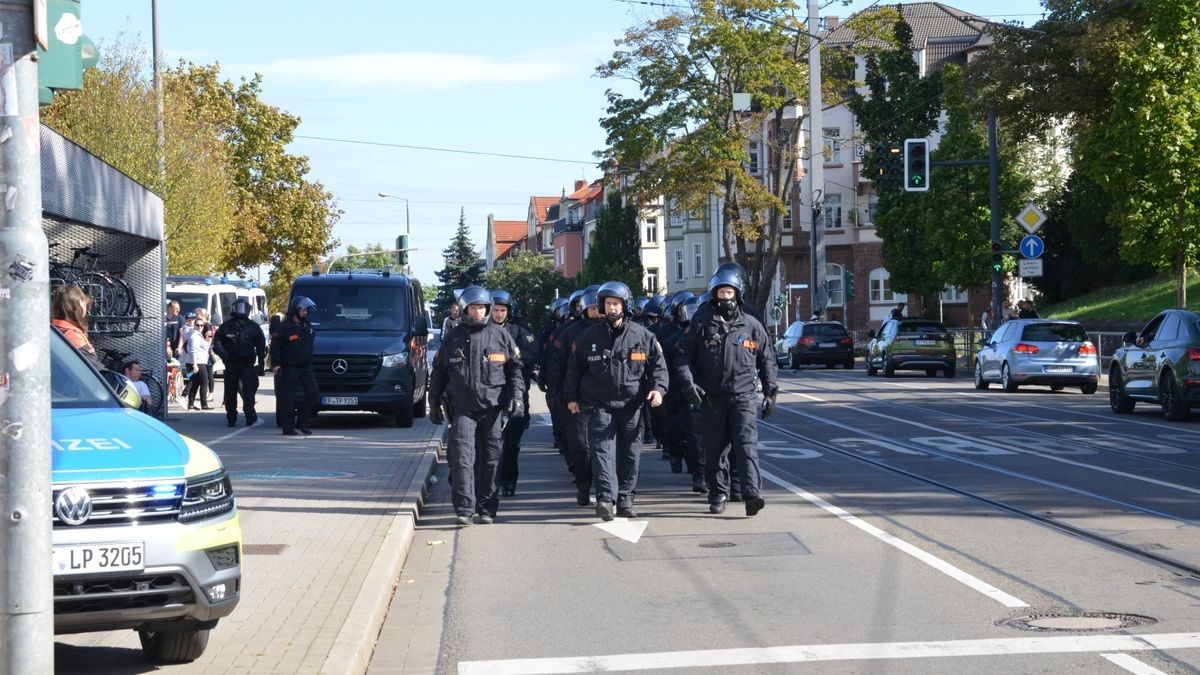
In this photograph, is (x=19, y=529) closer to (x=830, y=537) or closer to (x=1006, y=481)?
(x=830, y=537)

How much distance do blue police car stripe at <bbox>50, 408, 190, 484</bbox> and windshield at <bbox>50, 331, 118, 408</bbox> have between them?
318 mm

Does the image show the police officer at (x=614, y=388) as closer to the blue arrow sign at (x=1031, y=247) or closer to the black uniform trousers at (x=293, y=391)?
the black uniform trousers at (x=293, y=391)

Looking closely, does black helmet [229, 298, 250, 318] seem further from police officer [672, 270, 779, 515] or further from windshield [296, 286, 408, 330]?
police officer [672, 270, 779, 515]

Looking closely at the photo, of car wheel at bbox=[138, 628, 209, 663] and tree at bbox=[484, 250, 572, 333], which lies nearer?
car wheel at bbox=[138, 628, 209, 663]

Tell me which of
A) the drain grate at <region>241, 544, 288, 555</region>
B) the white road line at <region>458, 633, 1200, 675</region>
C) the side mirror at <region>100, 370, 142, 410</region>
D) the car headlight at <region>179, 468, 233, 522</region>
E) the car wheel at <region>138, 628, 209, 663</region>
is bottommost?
the white road line at <region>458, 633, 1200, 675</region>

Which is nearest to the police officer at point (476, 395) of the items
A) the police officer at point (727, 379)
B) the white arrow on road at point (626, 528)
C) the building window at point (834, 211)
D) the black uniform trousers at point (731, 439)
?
the white arrow on road at point (626, 528)

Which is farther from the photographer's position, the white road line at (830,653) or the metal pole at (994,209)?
the metal pole at (994,209)

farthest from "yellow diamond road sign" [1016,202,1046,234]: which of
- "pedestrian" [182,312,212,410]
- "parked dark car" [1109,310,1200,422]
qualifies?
"pedestrian" [182,312,212,410]

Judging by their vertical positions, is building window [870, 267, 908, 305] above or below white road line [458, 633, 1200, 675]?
above

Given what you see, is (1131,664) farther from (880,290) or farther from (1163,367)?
(880,290)

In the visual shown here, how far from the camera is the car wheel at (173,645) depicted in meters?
7.18

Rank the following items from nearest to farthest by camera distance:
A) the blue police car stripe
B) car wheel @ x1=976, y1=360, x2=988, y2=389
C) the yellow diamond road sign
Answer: the blue police car stripe
car wheel @ x1=976, y1=360, x2=988, y2=389
the yellow diamond road sign

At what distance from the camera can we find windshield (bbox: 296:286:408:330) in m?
24.2

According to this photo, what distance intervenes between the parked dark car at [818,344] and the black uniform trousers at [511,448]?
115 ft
